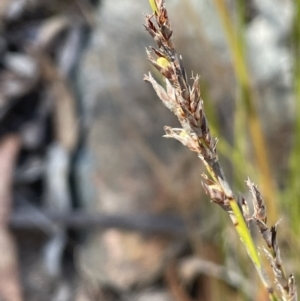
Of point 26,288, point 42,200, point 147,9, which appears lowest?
point 26,288

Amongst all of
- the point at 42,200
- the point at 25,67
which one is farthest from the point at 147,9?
the point at 42,200

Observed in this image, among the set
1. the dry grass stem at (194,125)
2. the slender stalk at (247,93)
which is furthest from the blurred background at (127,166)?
the dry grass stem at (194,125)

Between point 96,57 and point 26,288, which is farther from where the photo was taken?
point 96,57

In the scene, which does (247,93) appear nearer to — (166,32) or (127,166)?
(166,32)

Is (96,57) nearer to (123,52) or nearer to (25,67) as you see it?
(123,52)

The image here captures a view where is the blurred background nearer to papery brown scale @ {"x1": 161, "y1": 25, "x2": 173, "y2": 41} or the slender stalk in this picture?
the slender stalk

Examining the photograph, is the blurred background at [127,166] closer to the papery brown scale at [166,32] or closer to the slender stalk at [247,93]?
the slender stalk at [247,93]
